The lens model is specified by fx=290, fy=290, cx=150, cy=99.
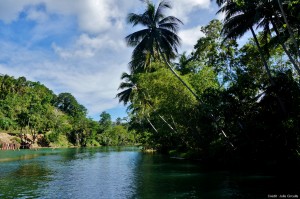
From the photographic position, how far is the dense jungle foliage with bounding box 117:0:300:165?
901 inches

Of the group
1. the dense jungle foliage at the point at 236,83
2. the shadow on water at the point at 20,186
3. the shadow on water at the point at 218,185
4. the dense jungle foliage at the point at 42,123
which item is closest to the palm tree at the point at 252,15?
the dense jungle foliage at the point at 236,83

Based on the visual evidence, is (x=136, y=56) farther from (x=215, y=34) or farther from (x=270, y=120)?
(x=270, y=120)

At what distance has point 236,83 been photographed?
27.4 meters

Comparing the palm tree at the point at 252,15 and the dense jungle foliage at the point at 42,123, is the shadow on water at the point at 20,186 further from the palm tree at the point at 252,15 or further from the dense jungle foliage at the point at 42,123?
the dense jungle foliage at the point at 42,123

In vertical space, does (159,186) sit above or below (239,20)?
below

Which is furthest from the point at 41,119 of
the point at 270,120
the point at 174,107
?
the point at 270,120

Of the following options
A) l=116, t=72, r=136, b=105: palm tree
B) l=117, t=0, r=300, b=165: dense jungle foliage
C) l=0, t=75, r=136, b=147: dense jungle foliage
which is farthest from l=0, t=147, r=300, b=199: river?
l=0, t=75, r=136, b=147: dense jungle foliage

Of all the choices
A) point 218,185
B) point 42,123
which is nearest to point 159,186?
point 218,185

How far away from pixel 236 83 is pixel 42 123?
7493cm

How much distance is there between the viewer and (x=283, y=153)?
2206cm

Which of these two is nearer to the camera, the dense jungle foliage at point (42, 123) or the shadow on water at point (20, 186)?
the shadow on water at point (20, 186)

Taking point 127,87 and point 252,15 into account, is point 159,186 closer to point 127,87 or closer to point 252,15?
point 252,15

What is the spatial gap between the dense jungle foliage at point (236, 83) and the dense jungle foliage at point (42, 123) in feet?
195

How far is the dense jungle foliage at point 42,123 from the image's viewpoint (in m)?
84.4
